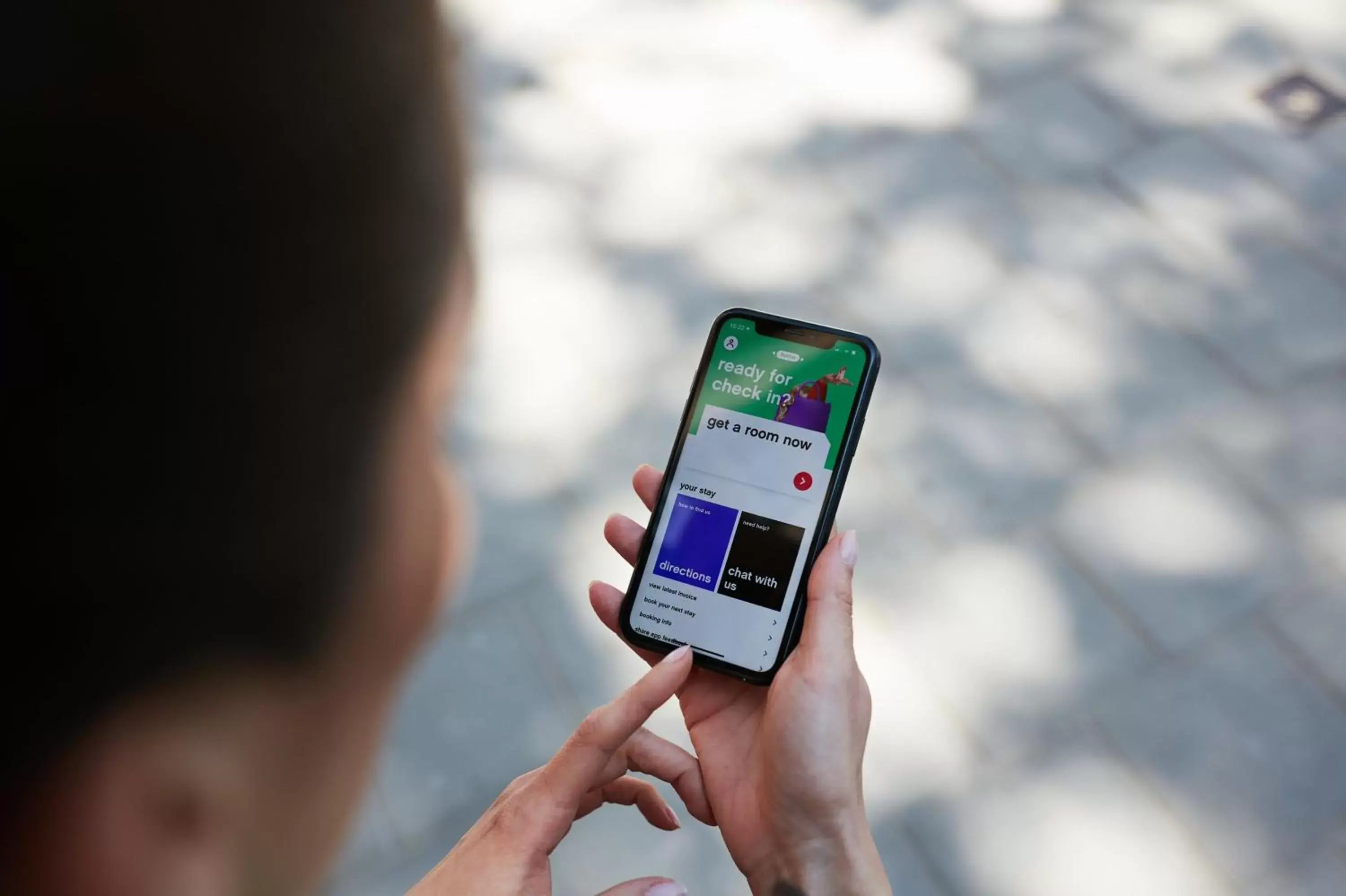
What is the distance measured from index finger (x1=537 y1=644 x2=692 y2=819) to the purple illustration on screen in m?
0.25

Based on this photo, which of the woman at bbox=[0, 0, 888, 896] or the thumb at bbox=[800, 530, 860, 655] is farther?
the thumb at bbox=[800, 530, 860, 655]

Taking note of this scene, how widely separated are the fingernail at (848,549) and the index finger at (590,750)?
294mm

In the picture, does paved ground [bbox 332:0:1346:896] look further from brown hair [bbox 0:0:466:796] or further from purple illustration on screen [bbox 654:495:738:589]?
brown hair [bbox 0:0:466:796]

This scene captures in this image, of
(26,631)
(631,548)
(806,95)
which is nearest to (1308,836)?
(631,548)

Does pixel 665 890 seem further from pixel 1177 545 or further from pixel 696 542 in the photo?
pixel 1177 545

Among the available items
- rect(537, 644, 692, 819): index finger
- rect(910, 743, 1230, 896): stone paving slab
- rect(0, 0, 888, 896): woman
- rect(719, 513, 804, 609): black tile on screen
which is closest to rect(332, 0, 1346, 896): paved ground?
rect(910, 743, 1230, 896): stone paving slab

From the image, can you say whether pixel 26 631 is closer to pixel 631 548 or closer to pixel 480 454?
pixel 631 548

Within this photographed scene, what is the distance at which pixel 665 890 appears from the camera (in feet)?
3.07

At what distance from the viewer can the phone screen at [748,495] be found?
46.3 inches

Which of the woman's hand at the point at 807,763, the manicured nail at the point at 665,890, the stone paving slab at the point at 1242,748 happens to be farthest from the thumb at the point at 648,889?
the stone paving slab at the point at 1242,748

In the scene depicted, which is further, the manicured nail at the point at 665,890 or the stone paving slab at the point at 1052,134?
the stone paving slab at the point at 1052,134

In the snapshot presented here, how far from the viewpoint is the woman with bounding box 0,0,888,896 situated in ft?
1.15

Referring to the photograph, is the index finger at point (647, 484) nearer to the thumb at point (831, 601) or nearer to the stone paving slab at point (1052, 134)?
the thumb at point (831, 601)

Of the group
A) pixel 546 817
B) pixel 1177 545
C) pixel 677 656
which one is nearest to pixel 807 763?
pixel 677 656
